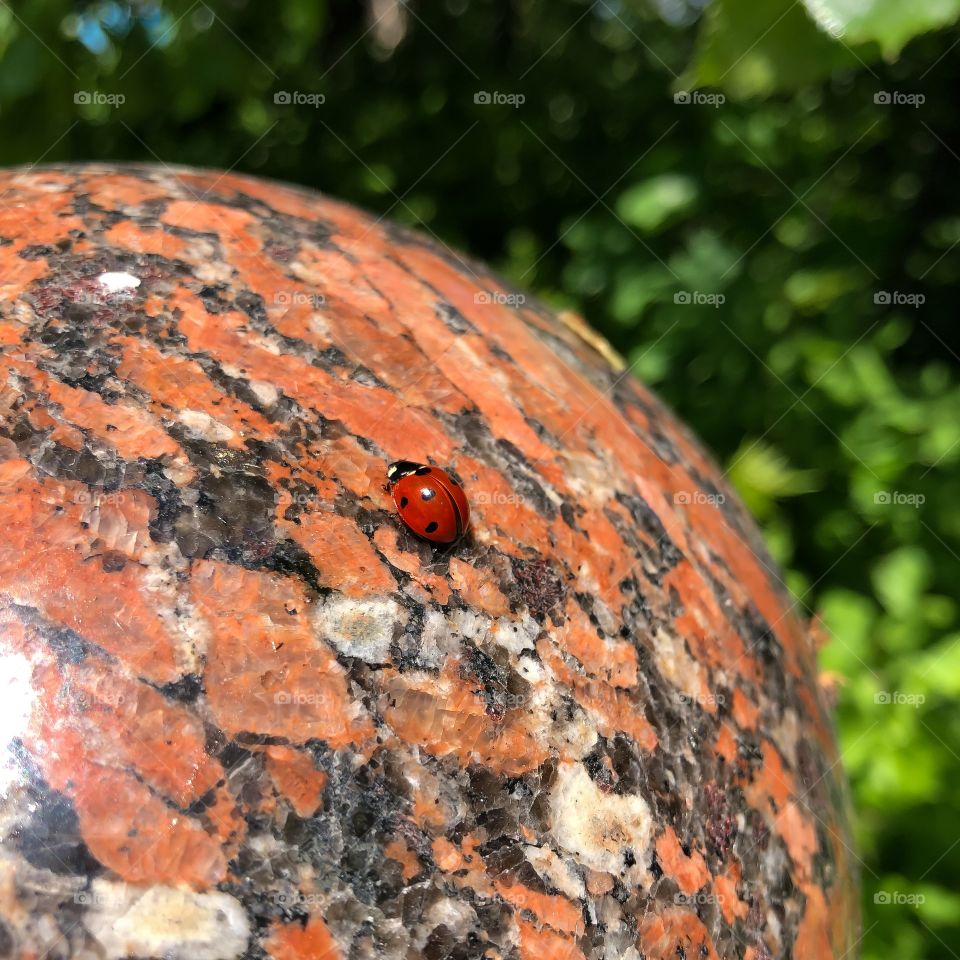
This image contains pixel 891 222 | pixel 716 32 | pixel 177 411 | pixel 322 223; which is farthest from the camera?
pixel 891 222

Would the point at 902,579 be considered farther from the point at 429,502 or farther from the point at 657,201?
the point at 429,502

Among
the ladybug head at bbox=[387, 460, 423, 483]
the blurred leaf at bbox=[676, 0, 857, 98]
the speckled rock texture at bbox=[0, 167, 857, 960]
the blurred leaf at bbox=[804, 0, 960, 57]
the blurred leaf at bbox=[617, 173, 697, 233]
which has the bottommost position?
the speckled rock texture at bbox=[0, 167, 857, 960]

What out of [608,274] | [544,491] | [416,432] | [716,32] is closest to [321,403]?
[416,432]

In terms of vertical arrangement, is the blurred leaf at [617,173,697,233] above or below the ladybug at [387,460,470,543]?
above

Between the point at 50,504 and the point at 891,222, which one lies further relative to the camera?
the point at 891,222

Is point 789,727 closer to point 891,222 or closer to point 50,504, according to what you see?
point 50,504

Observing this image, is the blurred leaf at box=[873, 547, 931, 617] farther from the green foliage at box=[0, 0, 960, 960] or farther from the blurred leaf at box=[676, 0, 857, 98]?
the blurred leaf at box=[676, 0, 857, 98]

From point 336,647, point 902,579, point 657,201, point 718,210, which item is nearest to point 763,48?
point 336,647

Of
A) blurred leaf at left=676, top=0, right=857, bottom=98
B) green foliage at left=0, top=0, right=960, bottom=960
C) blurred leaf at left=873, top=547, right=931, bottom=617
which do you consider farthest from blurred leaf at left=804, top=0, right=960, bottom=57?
blurred leaf at left=873, top=547, right=931, bottom=617
